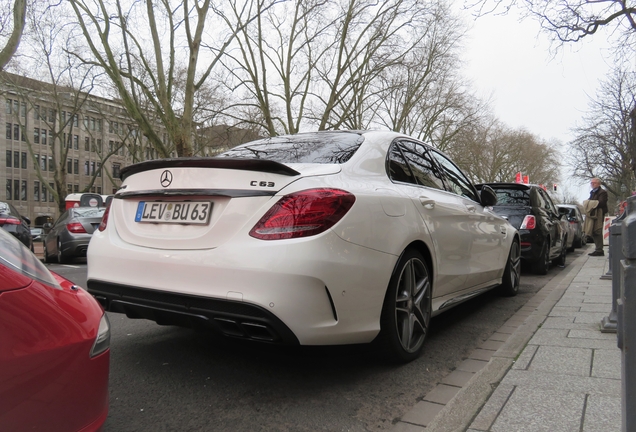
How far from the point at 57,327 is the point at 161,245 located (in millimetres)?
1217

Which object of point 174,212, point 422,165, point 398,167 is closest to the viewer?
point 174,212

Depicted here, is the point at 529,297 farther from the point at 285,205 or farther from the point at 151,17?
the point at 151,17

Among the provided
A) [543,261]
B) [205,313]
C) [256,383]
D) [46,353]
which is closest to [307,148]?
[205,313]

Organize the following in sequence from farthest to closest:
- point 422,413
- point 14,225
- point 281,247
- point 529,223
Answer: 1. point 14,225
2. point 529,223
3. point 422,413
4. point 281,247

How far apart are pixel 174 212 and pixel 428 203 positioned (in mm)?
1820

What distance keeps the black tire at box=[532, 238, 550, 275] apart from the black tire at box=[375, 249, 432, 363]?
5.69 metres

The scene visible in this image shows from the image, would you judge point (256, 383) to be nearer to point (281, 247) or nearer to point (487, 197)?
point (281, 247)

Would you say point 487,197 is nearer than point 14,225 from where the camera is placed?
Yes

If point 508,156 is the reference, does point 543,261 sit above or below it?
below

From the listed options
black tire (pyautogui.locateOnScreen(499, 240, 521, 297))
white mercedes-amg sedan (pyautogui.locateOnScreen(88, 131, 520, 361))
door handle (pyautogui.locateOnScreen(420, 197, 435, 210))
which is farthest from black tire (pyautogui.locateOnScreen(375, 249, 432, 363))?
black tire (pyautogui.locateOnScreen(499, 240, 521, 297))

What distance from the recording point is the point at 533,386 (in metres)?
2.89

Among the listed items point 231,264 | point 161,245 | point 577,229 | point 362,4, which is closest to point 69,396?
point 231,264

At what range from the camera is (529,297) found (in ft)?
21.2

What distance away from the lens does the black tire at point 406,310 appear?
3.18 meters
